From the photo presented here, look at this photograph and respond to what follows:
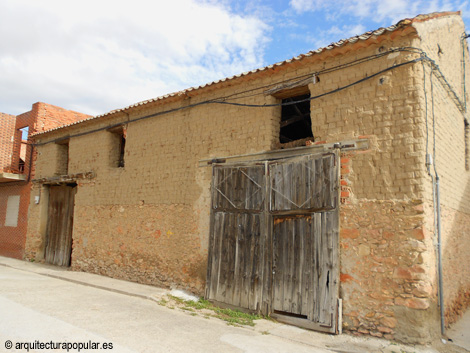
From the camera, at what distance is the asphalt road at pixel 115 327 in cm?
482

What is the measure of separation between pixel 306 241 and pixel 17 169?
13.6m

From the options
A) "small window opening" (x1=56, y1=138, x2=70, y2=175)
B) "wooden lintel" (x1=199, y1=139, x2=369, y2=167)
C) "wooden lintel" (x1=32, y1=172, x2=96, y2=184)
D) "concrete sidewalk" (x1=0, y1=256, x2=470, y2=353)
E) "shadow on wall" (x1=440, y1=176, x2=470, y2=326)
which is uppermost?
"small window opening" (x1=56, y1=138, x2=70, y2=175)

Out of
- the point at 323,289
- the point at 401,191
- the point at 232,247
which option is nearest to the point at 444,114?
the point at 401,191

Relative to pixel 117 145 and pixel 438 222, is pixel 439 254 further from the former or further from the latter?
pixel 117 145

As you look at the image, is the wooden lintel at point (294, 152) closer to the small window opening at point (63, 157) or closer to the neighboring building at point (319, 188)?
the neighboring building at point (319, 188)

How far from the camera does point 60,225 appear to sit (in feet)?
41.2

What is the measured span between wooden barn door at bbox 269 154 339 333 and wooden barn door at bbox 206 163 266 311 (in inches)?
13.9

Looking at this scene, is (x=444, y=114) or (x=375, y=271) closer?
(x=375, y=271)

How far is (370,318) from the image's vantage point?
218 inches

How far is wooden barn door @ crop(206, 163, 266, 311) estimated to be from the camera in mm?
6996

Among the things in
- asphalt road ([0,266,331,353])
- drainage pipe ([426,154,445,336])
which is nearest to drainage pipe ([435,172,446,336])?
drainage pipe ([426,154,445,336])

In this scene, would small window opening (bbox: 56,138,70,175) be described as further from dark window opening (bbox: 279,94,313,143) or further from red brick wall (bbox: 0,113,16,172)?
dark window opening (bbox: 279,94,313,143)

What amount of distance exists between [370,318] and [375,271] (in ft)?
2.39

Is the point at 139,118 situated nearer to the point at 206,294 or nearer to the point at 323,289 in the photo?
the point at 206,294
